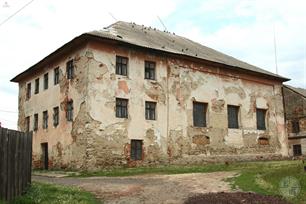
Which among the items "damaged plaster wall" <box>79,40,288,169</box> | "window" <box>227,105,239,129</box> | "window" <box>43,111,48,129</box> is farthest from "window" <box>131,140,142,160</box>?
"window" <box>227,105,239,129</box>

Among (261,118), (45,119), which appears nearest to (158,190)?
(45,119)

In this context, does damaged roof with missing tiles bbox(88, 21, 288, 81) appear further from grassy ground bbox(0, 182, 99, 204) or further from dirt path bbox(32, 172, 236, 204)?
grassy ground bbox(0, 182, 99, 204)

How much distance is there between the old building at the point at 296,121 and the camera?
3709cm

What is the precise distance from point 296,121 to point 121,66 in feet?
80.8

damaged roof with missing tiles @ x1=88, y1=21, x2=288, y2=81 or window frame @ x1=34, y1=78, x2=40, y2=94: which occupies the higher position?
damaged roof with missing tiles @ x1=88, y1=21, x2=288, y2=81

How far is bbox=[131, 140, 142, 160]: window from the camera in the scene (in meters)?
19.6

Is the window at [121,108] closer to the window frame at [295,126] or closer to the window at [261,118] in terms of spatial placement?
the window at [261,118]

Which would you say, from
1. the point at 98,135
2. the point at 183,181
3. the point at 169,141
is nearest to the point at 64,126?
the point at 98,135

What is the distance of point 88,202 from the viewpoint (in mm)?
8750

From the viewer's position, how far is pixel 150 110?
20.9m

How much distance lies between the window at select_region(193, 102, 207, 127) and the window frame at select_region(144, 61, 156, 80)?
3.49 metres

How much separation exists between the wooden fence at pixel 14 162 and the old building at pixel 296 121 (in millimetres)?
31987

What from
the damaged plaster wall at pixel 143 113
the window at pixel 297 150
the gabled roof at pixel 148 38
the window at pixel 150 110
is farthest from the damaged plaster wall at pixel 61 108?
the window at pixel 297 150

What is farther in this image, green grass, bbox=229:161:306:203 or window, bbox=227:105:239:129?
window, bbox=227:105:239:129
